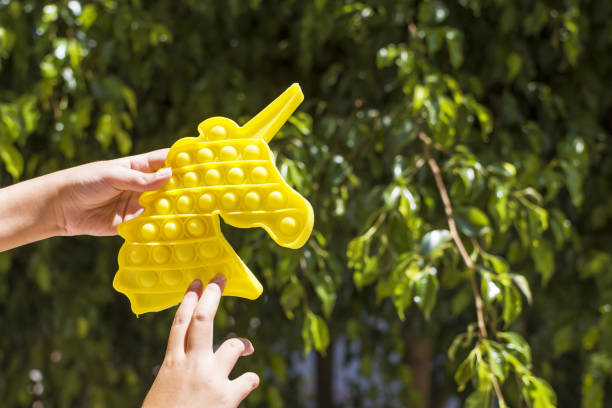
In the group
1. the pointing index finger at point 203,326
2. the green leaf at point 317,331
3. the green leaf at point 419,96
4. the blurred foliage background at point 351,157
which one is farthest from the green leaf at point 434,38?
the pointing index finger at point 203,326

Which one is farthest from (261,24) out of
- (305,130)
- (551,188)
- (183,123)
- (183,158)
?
(183,158)

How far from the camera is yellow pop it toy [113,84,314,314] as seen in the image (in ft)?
2.40

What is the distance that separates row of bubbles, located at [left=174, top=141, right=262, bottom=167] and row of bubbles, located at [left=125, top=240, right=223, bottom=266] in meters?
0.09

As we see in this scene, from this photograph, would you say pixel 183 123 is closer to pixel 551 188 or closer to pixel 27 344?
pixel 27 344

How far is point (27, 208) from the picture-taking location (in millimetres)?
809

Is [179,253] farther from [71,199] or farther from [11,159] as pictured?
[11,159]

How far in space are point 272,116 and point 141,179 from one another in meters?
0.16

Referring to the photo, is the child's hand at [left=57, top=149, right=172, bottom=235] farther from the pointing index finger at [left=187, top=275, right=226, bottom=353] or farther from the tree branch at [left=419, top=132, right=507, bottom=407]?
the tree branch at [left=419, top=132, right=507, bottom=407]

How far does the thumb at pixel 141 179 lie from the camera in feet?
2.45

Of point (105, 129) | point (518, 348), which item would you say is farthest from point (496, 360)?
point (105, 129)

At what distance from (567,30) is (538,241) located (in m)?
0.45

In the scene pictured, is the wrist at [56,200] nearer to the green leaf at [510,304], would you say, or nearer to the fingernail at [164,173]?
the fingernail at [164,173]

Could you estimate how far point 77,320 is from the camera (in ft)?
4.78

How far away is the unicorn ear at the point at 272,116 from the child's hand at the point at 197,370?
0.65 feet
